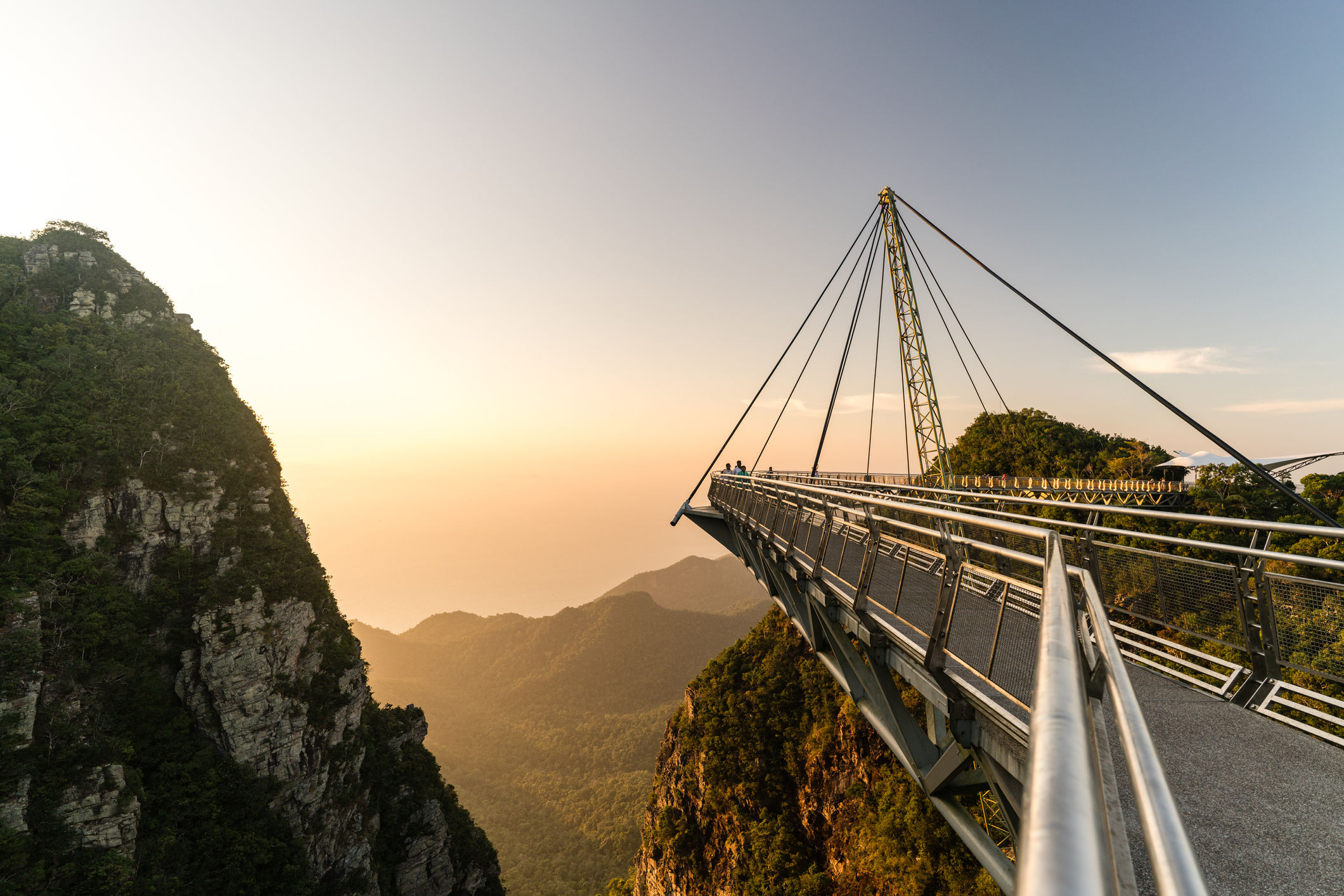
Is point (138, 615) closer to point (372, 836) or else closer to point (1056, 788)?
point (372, 836)

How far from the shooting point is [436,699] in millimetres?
143250

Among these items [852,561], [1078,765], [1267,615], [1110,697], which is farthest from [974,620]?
[1078,765]

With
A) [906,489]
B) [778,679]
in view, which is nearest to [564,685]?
[778,679]

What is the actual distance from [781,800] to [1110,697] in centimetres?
3599

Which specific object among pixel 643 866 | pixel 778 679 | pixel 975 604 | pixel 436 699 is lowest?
pixel 436 699

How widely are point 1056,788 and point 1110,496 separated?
42.3 meters

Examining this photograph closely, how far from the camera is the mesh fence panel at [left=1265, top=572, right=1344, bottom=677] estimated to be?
4.78 metres

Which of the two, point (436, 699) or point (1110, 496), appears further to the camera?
point (436, 699)

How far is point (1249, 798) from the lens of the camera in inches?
140

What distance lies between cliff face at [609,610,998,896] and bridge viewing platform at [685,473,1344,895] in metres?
15.0

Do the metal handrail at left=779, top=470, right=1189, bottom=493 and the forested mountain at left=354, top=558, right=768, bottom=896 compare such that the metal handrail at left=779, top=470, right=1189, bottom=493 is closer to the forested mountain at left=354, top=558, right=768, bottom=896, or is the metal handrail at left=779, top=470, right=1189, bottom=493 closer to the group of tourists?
the group of tourists

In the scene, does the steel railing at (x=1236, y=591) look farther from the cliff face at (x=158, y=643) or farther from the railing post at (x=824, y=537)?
the cliff face at (x=158, y=643)

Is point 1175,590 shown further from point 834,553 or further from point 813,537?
point 813,537

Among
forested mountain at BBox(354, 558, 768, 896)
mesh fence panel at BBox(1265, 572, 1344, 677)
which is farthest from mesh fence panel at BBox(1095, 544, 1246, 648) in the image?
forested mountain at BBox(354, 558, 768, 896)
